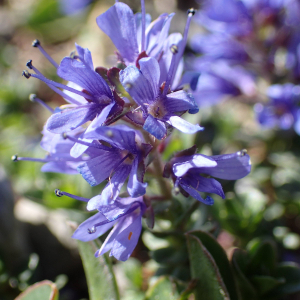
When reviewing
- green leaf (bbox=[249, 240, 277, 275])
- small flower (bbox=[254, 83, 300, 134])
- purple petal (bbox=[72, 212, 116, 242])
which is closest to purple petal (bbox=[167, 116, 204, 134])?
purple petal (bbox=[72, 212, 116, 242])

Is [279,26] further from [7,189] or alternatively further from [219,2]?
[7,189]

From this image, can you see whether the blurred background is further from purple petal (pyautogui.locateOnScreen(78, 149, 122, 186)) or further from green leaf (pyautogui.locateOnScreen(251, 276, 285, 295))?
purple petal (pyautogui.locateOnScreen(78, 149, 122, 186))

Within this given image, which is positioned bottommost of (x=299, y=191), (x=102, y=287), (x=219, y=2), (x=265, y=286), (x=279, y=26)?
(x=299, y=191)

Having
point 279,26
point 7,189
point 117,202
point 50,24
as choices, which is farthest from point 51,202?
point 50,24

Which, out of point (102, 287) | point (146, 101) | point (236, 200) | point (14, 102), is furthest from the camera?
point (14, 102)

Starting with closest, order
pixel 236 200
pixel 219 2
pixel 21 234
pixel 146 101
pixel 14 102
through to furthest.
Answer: pixel 146 101 < pixel 236 200 < pixel 21 234 < pixel 219 2 < pixel 14 102

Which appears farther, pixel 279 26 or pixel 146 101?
pixel 279 26

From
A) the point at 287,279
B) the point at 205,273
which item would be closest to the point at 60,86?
the point at 205,273
